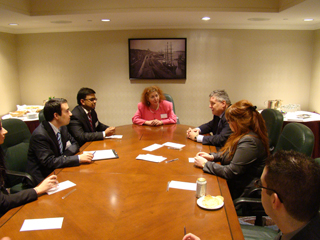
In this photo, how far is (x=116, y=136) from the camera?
3.32 metres

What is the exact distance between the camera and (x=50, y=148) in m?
2.41

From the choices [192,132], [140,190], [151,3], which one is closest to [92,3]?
[151,3]

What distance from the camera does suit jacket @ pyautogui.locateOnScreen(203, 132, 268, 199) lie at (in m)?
2.00

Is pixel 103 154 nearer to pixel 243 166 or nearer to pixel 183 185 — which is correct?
pixel 183 185

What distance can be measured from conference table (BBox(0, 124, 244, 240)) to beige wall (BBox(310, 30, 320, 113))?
3.79 meters

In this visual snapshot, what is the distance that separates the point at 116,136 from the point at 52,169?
1.09 m

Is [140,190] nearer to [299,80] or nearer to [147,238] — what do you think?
[147,238]

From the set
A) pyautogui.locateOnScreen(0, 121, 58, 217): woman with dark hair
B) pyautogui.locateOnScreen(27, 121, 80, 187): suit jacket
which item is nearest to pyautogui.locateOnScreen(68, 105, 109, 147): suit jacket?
pyautogui.locateOnScreen(27, 121, 80, 187): suit jacket

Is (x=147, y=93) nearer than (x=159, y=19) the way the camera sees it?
Yes

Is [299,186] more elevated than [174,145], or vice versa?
[299,186]

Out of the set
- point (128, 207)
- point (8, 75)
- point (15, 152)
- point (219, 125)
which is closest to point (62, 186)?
point (128, 207)

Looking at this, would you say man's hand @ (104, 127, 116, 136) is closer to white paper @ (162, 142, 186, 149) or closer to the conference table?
white paper @ (162, 142, 186, 149)

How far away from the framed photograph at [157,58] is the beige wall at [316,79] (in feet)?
8.16

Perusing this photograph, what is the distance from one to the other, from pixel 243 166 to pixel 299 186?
1.02m
